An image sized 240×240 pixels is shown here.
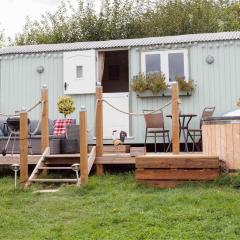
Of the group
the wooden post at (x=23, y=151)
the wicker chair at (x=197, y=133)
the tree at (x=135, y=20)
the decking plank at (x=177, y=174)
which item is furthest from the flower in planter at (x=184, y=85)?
the tree at (x=135, y=20)

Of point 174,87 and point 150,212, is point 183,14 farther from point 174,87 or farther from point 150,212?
point 150,212

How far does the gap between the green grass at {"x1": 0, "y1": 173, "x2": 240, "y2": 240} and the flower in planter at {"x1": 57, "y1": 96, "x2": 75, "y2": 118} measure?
2.53 meters

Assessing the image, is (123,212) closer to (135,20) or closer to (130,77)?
(130,77)

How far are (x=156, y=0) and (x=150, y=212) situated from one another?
16.8 m

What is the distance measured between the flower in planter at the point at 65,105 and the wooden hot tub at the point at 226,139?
313 cm

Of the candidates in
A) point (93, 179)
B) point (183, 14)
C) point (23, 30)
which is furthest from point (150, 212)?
point (23, 30)

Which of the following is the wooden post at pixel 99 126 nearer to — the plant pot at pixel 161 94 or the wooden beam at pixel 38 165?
the wooden beam at pixel 38 165

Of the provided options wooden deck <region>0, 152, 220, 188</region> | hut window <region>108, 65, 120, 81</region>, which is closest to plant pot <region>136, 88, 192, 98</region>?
wooden deck <region>0, 152, 220, 188</region>

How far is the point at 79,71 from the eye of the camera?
10164 millimetres

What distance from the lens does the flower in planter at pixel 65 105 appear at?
9.34 meters

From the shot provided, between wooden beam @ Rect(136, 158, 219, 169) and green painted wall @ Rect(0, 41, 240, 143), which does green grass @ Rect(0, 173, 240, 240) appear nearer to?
wooden beam @ Rect(136, 158, 219, 169)

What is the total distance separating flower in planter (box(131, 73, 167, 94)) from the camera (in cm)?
953

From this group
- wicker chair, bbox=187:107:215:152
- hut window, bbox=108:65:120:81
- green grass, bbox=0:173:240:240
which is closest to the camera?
green grass, bbox=0:173:240:240

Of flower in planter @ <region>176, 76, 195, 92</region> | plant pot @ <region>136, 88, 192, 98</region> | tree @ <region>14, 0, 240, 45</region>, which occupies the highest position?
tree @ <region>14, 0, 240, 45</region>
